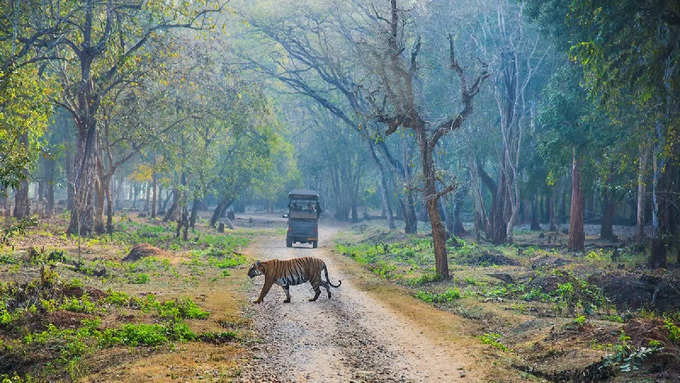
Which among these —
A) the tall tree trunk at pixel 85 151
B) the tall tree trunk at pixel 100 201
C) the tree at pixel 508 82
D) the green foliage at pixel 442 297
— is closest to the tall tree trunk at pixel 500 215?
the tree at pixel 508 82

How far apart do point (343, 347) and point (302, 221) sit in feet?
77.1

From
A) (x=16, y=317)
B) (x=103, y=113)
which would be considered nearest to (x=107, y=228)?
(x=103, y=113)

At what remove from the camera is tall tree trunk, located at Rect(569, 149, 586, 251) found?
28.5 metres

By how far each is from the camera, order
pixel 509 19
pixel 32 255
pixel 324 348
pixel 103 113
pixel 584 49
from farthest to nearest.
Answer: pixel 509 19 < pixel 103 113 < pixel 32 255 < pixel 584 49 < pixel 324 348

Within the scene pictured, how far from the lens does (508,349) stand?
10523 mm

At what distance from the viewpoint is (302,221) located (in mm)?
33594

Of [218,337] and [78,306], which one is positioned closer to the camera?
[218,337]

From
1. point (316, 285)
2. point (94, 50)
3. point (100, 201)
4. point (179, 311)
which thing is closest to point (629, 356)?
point (316, 285)

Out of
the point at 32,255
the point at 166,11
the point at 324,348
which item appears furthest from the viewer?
the point at 166,11

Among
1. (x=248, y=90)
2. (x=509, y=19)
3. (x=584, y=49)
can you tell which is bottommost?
(x=584, y=49)

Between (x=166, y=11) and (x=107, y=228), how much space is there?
13262 mm

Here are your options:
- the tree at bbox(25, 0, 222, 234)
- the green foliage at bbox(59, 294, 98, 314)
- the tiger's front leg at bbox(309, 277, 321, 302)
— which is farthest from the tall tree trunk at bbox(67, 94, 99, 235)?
the tiger's front leg at bbox(309, 277, 321, 302)

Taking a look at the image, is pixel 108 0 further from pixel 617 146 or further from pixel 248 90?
pixel 617 146

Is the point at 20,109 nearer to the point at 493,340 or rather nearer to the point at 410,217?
the point at 493,340
